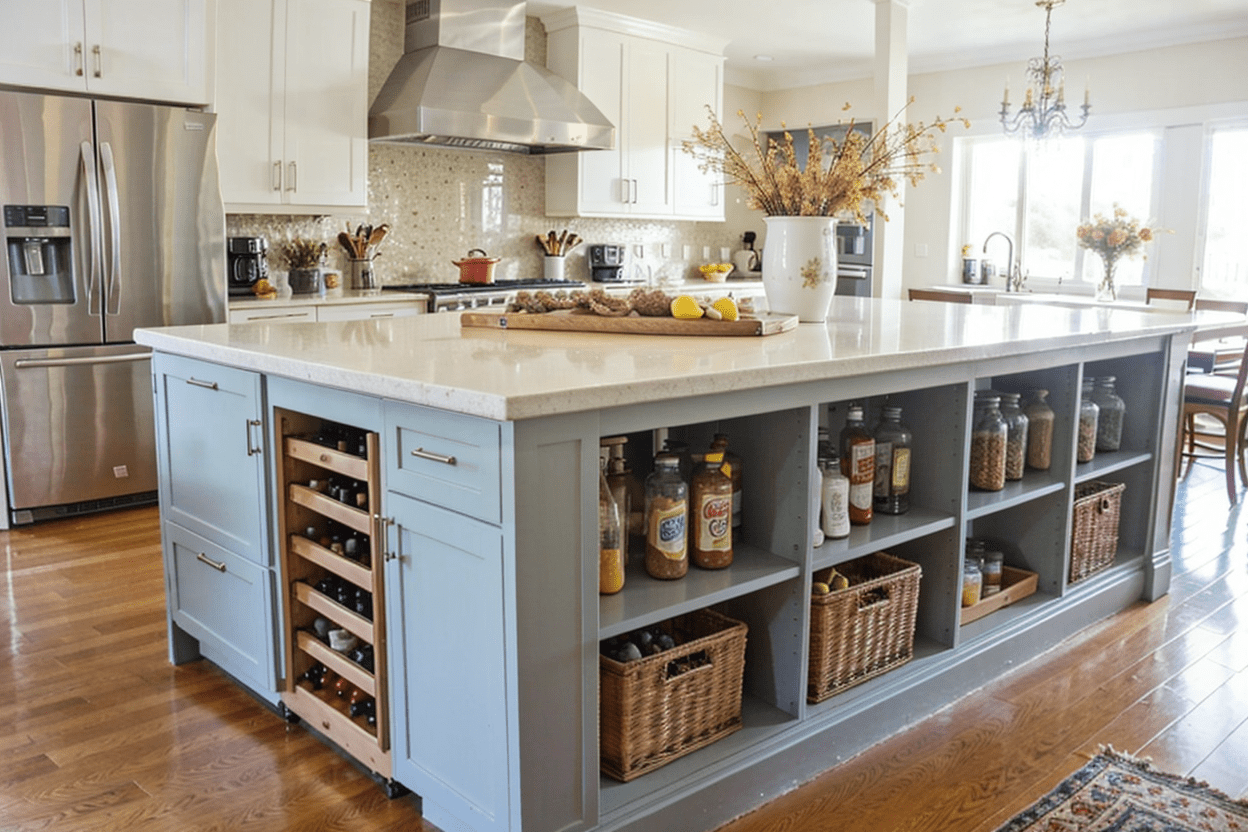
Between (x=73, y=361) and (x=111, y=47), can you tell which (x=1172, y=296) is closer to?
(x=111, y=47)

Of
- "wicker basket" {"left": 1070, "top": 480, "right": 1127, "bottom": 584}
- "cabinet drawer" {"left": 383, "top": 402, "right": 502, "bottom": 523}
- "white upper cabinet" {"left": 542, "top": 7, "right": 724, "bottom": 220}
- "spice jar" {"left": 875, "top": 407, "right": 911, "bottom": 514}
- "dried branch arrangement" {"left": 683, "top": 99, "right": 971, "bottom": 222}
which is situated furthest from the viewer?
"white upper cabinet" {"left": 542, "top": 7, "right": 724, "bottom": 220}

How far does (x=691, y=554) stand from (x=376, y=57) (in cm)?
430

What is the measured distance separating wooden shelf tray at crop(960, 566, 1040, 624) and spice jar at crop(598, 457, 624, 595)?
1.23 m

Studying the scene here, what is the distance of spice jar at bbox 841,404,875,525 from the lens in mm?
2426

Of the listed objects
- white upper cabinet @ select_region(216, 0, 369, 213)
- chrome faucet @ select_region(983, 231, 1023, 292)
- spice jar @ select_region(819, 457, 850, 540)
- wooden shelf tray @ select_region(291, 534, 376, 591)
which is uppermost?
white upper cabinet @ select_region(216, 0, 369, 213)

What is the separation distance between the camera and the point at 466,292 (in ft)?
17.4

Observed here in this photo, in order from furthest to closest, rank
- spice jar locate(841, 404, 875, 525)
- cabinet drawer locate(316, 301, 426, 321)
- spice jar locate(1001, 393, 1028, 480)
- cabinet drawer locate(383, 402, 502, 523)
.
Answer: cabinet drawer locate(316, 301, 426, 321), spice jar locate(1001, 393, 1028, 480), spice jar locate(841, 404, 875, 525), cabinet drawer locate(383, 402, 502, 523)

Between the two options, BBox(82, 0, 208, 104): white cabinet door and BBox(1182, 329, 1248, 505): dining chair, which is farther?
BBox(1182, 329, 1248, 505): dining chair

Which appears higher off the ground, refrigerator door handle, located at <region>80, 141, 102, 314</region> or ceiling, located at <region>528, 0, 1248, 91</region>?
ceiling, located at <region>528, 0, 1248, 91</region>

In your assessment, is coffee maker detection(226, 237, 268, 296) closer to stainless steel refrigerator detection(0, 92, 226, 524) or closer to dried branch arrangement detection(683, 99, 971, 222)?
stainless steel refrigerator detection(0, 92, 226, 524)

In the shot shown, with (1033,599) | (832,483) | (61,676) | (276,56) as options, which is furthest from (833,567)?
(276,56)

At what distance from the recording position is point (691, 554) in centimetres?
211

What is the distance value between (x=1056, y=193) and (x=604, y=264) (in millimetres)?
3338

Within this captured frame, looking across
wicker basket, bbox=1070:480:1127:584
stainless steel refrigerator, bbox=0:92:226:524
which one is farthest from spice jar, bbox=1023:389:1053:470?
stainless steel refrigerator, bbox=0:92:226:524
